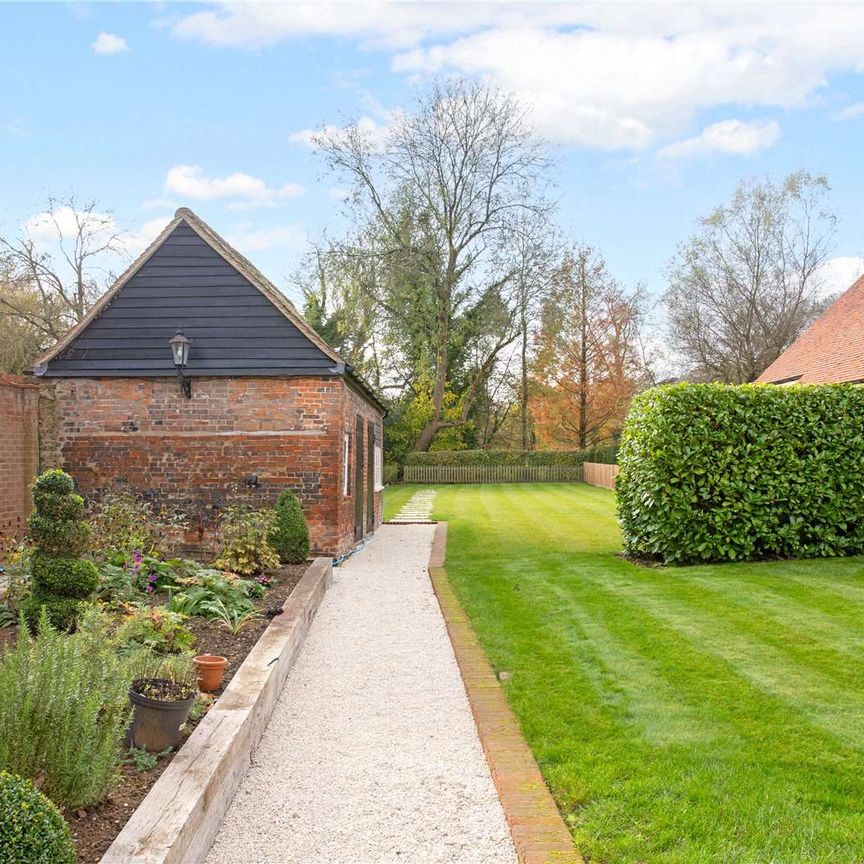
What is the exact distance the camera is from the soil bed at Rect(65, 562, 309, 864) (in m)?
3.01

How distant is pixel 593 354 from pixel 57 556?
35080 mm

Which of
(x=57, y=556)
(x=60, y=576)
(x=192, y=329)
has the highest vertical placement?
(x=192, y=329)

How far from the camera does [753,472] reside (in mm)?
10633

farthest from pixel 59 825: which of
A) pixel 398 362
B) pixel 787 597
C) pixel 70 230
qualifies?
pixel 398 362

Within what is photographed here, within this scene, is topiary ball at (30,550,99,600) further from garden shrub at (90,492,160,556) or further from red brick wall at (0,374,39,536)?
red brick wall at (0,374,39,536)

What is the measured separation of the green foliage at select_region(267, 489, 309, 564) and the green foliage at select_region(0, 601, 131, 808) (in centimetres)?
684

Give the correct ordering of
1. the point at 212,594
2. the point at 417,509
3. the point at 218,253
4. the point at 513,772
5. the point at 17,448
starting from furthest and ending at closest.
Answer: the point at 417,509
the point at 218,253
the point at 17,448
the point at 212,594
the point at 513,772

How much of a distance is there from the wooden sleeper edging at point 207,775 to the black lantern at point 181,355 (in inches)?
228

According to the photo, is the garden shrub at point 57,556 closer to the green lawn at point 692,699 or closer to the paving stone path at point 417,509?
the green lawn at point 692,699

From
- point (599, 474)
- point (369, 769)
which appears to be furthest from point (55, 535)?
point (599, 474)

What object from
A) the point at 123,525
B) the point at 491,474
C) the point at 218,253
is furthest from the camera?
the point at 491,474

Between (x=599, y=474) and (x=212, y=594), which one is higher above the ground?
(x=212, y=594)

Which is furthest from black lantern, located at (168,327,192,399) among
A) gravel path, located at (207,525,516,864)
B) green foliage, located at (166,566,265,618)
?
gravel path, located at (207,525,516,864)

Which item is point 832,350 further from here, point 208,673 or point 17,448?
point 208,673
